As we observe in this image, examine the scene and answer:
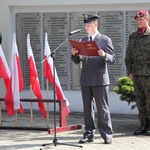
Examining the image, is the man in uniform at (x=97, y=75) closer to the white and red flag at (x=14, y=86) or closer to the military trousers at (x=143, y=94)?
the military trousers at (x=143, y=94)

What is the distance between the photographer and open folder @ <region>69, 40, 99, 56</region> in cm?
909

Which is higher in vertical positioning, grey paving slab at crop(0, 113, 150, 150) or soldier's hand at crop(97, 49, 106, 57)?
soldier's hand at crop(97, 49, 106, 57)

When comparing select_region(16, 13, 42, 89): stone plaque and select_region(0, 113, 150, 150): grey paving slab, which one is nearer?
select_region(0, 113, 150, 150): grey paving slab

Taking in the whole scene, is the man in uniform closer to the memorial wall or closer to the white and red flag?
the white and red flag

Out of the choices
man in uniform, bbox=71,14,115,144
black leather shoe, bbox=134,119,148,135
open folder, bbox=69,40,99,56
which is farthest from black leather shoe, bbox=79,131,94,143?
open folder, bbox=69,40,99,56

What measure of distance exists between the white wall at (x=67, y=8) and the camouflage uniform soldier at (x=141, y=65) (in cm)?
264

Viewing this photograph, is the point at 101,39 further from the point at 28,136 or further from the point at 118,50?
the point at 118,50

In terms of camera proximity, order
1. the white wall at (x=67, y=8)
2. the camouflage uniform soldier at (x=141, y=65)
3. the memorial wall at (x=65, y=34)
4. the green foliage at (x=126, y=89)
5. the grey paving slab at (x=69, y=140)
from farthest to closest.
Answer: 1. the memorial wall at (x=65, y=34)
2. the white wall at (x=67, y=8)
3. the green foliage at (x=126, y=89)
4. the camouflage uniform soldier at (x=141, y=65)
5. the grey paving slab at (x=69, y=140)

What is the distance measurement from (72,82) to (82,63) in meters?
3.89

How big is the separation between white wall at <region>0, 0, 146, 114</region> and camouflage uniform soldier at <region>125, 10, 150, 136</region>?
2642mm

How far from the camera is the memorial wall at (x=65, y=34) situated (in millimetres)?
13039

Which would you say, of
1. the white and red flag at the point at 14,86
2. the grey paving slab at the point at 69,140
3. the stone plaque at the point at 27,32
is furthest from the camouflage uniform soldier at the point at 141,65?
the stone plaque at the point at 27,32

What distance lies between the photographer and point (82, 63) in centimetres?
959

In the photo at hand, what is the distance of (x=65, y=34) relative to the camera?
13359mm
